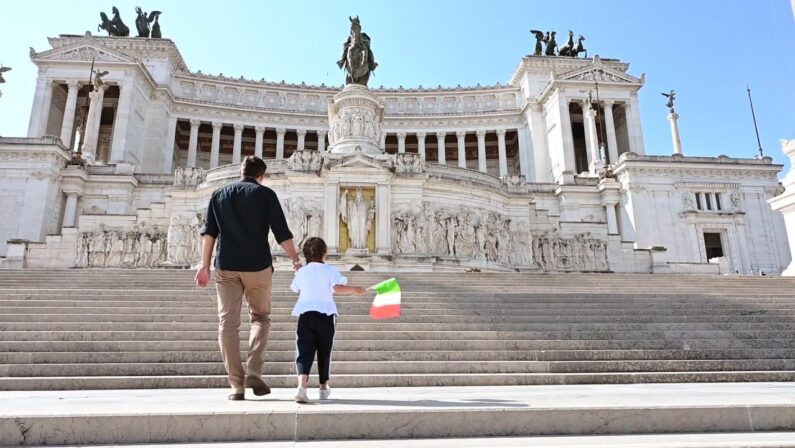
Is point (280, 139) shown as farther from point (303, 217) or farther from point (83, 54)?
point (303, 217)

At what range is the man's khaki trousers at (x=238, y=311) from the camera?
5195 mm

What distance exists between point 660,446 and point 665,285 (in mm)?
14236

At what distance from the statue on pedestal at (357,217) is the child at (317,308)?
18111 millimetres

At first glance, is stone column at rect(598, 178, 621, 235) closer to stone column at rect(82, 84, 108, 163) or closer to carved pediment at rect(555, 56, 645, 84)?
carved pediment at rect(555, 56, 645, 84)

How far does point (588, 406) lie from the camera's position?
14.7 ft

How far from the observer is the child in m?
5.39

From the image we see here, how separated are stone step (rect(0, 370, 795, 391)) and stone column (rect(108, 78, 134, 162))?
44.1 meters

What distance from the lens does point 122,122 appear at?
47469 millimetres

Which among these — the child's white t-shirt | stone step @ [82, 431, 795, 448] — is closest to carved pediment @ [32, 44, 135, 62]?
the child's white t-shirt

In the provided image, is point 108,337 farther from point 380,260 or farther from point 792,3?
point 792,3

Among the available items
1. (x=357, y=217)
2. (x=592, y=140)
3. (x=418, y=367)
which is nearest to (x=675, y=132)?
(x=592, y=140)

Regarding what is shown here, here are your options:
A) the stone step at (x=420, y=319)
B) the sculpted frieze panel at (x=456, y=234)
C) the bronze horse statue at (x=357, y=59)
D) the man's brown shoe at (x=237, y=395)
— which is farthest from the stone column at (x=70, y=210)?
the man's brown shoe at (x=237, y=395)

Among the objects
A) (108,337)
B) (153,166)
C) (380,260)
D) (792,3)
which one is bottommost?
(108,337)

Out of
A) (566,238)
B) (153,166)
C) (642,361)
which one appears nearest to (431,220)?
(566,238)
